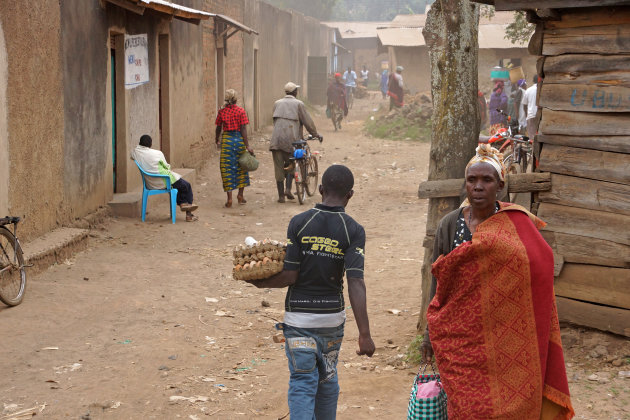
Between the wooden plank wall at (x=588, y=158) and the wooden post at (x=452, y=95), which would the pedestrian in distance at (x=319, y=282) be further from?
the wooden plank wall at (x=588, y=158)

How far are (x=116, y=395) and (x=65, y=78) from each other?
5.03m

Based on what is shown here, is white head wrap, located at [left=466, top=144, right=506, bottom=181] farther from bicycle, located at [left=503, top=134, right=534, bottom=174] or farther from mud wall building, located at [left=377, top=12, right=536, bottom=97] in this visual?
mud wall building, located at [left=377, top=12, right=536, bottom=97]

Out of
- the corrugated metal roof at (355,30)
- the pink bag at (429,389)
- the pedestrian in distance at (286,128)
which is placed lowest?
the pink bag at (429,389)

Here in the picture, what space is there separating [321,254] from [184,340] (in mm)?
3087

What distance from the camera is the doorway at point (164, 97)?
13.7m

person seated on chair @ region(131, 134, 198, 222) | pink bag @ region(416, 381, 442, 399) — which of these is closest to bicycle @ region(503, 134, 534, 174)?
person seated on chair @ region(131, 134, 198, 222)

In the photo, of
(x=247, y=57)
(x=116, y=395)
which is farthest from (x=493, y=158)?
(x=247, y=57)

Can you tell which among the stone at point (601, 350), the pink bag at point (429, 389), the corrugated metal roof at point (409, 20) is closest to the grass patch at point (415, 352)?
the stone at point (601, 350)

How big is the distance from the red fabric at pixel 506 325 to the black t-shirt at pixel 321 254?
52cm

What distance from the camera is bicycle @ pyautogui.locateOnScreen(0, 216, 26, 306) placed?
6820mm

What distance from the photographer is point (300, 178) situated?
43.0 feet

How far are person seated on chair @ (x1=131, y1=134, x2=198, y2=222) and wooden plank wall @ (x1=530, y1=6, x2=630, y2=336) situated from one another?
244 inches

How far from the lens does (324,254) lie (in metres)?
3.80

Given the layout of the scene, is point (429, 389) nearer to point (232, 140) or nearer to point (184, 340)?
point (184, 340)
